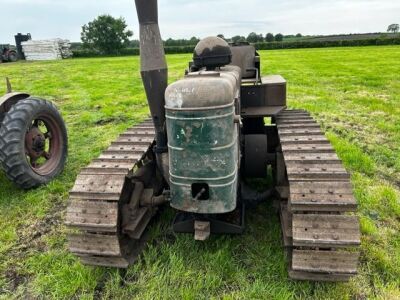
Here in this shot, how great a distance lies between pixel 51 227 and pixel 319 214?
2936mm

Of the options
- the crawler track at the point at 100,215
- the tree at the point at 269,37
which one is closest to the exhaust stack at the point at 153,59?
the crawler track at the point at 100,215

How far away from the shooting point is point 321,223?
296 cm

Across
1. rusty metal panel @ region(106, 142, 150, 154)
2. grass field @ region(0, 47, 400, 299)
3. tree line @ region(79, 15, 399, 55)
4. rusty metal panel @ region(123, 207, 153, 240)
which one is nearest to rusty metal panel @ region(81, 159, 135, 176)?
rusty metal panel @ region(106, 142, 150, 154)

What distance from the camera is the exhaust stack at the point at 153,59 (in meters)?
2.73

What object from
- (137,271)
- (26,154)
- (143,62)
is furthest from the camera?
(26,154)

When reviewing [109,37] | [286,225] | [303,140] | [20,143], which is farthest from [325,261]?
[109,37]

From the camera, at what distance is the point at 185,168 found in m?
2.99

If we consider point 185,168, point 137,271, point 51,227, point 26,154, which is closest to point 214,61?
point 185,168

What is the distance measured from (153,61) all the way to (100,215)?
1.32m

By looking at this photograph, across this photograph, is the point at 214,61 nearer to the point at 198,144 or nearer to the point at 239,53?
the point at 198,144

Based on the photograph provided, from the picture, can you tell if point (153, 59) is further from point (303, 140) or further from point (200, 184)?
point (303, 140)

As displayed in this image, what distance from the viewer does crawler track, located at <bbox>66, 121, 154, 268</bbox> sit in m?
3.17

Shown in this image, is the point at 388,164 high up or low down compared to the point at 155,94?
down

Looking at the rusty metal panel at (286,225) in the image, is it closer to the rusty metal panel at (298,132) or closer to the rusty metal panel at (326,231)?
the rusty metal panel at (326,231)
